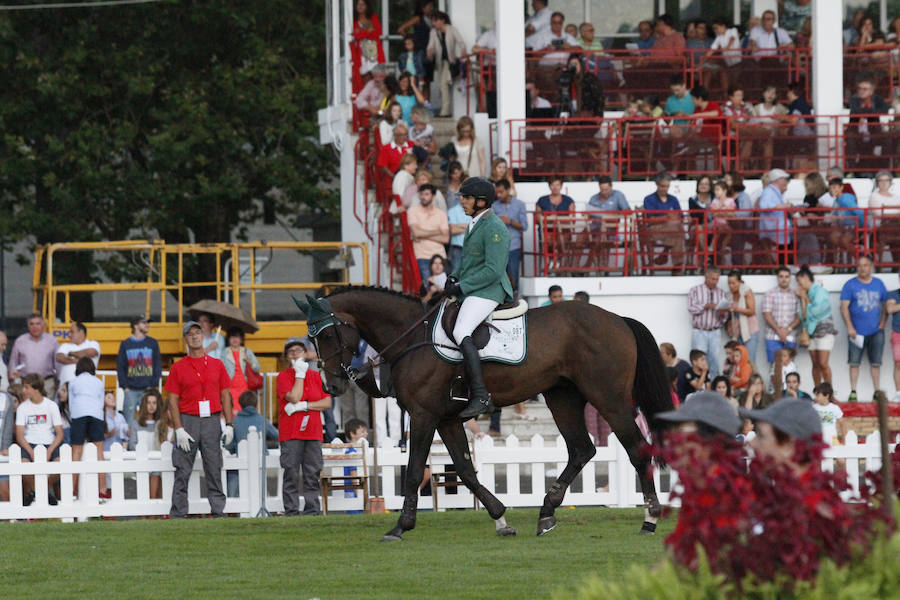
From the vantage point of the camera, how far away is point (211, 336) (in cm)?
2128

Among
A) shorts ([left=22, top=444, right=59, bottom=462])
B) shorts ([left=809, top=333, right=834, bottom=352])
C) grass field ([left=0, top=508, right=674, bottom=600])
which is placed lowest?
grass field ([left=0, top=508, right=674, bottom=600])

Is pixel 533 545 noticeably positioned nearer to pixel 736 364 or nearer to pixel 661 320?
pixel 736 364

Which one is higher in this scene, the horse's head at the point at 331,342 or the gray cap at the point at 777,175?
→ the gray cap at the point at 777,175

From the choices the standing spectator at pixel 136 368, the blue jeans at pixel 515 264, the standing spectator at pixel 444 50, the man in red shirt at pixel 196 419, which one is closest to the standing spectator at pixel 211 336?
the standing spectator at pixel 136 368

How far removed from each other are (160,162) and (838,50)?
13864 mm

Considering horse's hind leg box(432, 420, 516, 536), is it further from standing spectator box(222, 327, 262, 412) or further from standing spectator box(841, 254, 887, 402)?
standing spectator box(841, 254, 887, 402)

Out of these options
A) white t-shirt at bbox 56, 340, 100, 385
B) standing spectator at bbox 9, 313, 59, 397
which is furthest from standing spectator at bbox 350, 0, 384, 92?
standing spectator at bbox 9, 313, 59, 397

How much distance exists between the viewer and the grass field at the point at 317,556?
410 inches

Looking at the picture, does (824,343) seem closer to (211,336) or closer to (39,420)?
(211,336)

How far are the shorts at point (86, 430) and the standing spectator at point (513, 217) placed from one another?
6266 millimetres

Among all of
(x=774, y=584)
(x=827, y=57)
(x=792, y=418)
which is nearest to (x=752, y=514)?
(x=774, y=584)

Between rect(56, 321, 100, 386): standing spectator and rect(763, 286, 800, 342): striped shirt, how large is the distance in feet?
28.9

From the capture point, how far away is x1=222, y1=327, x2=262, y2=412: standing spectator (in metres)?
19.7

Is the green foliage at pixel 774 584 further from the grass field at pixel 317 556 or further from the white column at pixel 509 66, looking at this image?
the white column at pixel 509 66
